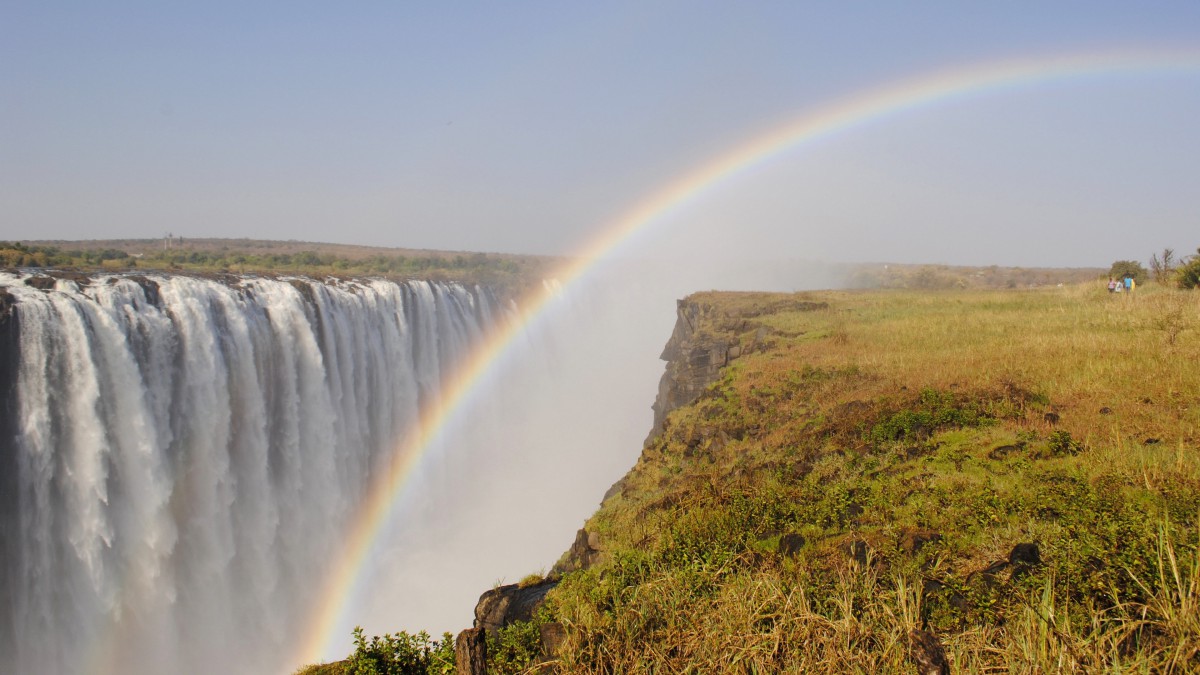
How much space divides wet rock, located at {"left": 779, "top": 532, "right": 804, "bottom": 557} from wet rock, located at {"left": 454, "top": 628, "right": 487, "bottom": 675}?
11.0 ft

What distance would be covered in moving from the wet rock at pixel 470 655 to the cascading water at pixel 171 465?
17.6 metres

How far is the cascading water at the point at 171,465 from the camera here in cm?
1725

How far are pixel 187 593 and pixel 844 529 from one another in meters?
21.8

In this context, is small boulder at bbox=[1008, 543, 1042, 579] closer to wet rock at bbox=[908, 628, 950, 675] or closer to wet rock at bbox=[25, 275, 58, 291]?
wet rock at bbox=[908, 628, 950, 675]

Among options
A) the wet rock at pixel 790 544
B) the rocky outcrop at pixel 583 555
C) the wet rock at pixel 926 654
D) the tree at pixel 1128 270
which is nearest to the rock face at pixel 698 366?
the rocky outcrop at pixel 583 555

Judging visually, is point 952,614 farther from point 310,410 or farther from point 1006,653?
point 310,410

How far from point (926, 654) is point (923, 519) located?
3283 millimetres

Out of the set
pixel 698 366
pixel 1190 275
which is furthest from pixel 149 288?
pixel 1190 275

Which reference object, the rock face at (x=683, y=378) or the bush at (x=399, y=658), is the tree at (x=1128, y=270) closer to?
the rock face at (x=683, y=378)

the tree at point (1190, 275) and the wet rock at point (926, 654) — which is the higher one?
the tree at point (1190, 275)

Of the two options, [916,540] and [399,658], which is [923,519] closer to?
[916,540]

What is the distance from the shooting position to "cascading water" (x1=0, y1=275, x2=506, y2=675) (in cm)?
1725

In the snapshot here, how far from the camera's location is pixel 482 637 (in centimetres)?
591

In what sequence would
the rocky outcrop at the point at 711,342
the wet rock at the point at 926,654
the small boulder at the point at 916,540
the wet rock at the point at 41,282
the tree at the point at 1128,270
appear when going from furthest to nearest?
the tree at the point at 1128,270 → the rocky outcrop at the point at 711,342 → the wet rock at the point at 41,282 → the small boulder at the point at 916,540 → the wet rock at the point at 926,654
